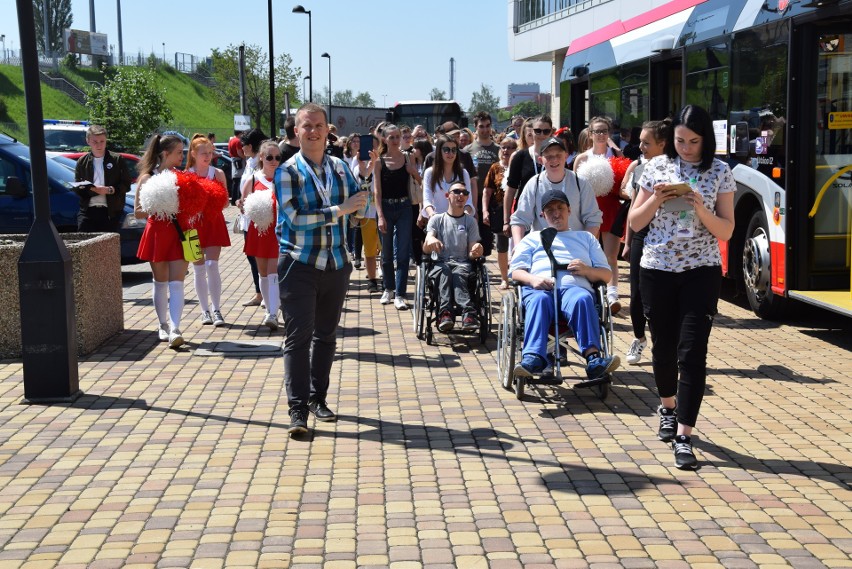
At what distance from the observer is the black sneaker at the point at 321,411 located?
7.20 meters

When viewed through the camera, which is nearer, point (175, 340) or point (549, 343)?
point (549, 343)

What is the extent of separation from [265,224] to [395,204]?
2212mm

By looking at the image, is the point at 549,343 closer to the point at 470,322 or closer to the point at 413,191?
the point at 470,322

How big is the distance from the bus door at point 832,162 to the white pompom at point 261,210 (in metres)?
4.74

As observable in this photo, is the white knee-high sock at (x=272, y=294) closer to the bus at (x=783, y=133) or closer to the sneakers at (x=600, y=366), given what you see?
the sneakers at (x=600, y=366)

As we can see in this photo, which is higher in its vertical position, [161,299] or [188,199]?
[188,199]

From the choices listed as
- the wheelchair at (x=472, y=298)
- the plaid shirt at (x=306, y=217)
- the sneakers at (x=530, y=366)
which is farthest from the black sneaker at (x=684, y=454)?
the wheelchair at (x=472, y=298)

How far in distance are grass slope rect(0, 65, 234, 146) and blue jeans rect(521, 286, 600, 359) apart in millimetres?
56649

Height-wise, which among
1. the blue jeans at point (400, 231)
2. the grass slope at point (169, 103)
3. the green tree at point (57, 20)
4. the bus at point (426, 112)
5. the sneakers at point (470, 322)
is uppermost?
the green tree at point (57, 20)

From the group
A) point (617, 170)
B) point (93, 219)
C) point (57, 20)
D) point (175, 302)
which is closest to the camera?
point (175, 302)

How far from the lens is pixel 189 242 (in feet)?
31.9

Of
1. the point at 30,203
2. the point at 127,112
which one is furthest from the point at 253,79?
the point at 30,203

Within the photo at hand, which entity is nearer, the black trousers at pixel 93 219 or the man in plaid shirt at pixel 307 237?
the man in plaid shirt at pixel 307 237

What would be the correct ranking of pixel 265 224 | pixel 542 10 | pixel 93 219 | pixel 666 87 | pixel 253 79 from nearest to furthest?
1. pixel 265 224
2. pixel 93 219
3. pixel 666 87
4. pixel 542 10
5. pixel 253 79
